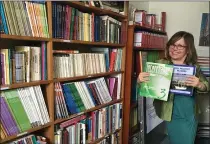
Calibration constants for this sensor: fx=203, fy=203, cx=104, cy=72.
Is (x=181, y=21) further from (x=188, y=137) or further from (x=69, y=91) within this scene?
(x=69, y=91)

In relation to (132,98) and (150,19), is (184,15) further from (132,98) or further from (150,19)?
(132,98)

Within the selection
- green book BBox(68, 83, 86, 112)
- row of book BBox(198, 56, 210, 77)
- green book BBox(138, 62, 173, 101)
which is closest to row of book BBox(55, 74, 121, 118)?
green book BBox(68, 83, 86, 112)

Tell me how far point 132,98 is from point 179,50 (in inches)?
33.6

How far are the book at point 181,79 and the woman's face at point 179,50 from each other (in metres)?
0.10

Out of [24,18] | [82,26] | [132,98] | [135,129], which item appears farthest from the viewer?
[135,129]

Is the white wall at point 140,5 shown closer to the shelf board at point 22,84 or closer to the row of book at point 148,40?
the row of book at point 148,40

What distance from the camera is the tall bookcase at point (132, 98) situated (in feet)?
6.81

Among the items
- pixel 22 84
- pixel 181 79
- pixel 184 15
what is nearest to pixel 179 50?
pixel 181 79

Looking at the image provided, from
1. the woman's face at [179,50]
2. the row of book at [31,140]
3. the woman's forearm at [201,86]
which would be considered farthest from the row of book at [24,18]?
the woman's forearm at [201,86]

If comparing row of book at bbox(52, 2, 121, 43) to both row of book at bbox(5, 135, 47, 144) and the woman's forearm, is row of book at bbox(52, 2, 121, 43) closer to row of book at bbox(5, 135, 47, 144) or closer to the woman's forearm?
row of book at bbox(5, 135, 47, 144)

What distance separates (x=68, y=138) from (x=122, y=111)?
744mm

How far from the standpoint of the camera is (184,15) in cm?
284

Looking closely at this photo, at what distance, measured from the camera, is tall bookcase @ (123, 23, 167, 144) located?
2.08m

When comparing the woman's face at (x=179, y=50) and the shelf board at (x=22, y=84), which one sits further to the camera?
the woman's face at (x=179, y=50)
